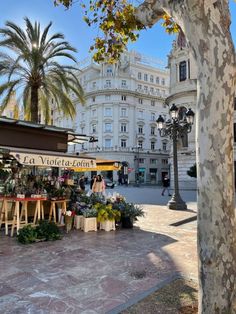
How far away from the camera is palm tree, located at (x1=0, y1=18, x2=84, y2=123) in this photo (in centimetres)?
→ 1374

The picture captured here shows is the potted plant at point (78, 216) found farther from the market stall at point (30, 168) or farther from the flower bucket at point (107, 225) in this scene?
the flower bucket at point (107, 225)

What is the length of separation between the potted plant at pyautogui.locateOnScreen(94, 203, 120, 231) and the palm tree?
6.74 metres

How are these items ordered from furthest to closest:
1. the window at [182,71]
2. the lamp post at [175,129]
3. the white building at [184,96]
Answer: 1. the window at [182,71]
2. the white building at [184,96]
3. the lamp post at [175,129]

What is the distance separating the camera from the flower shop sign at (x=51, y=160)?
694 centimetres

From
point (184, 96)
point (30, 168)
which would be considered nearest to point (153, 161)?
point (184, 96)

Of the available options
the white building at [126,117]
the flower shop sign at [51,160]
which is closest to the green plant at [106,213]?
the flower shop sign at [51,160]

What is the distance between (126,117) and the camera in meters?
56.4

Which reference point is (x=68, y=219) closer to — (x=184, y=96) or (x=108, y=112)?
(x=184, y=96)

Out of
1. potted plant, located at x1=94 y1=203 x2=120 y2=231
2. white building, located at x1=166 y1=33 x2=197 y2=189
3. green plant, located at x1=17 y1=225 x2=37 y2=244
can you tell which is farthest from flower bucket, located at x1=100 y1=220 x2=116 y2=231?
white building, located at x1=166 y1=33 x2=197 y2=189

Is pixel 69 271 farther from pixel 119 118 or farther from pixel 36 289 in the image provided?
pixel 119 118

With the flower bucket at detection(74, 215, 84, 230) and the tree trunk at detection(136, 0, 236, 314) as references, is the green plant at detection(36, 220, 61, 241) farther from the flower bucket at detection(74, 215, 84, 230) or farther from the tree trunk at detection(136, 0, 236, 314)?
the tree trunk at detection(136, 0, 236, 314)

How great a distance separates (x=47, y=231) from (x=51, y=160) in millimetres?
1801

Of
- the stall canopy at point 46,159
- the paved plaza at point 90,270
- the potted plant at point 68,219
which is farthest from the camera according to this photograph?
the potted plant at point 68,219

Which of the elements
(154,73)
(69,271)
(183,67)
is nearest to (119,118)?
(154,73)
